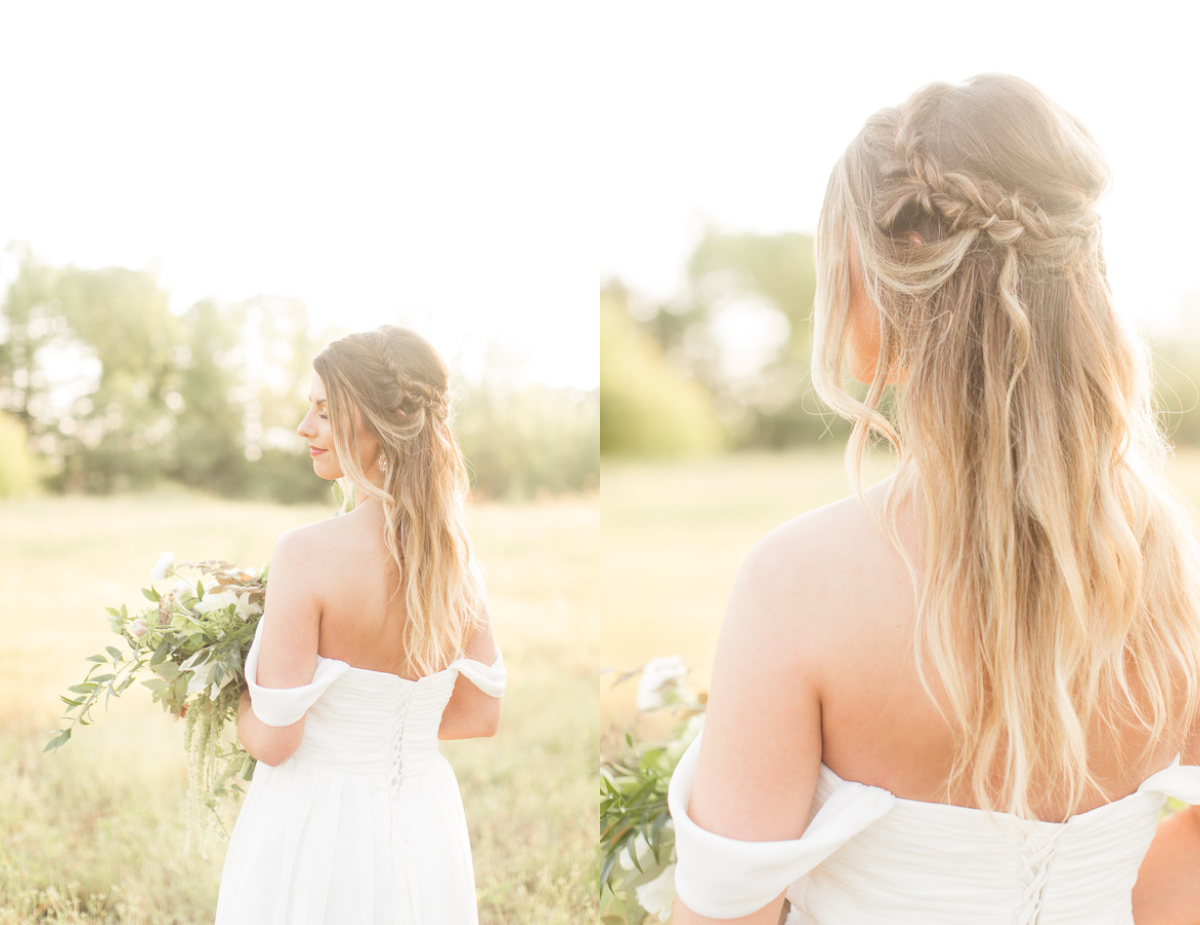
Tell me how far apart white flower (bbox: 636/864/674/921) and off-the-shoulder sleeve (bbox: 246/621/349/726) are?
681 millimetres

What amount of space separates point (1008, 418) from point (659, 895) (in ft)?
3.66

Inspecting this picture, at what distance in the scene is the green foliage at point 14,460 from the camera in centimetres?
387

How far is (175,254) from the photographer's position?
433 centimetres

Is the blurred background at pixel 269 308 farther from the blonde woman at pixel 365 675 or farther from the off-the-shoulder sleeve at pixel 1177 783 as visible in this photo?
the off-the-shoulder sleeve at pixel 1177 783

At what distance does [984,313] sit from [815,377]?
0.55 ft

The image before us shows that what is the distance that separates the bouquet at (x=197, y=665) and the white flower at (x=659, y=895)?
2.64ft

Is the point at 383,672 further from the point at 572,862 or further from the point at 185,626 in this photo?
the point at 572,862

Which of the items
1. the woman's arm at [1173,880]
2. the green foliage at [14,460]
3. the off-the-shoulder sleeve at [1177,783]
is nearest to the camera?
the off-the-shoulder sleeve at [1177,783]

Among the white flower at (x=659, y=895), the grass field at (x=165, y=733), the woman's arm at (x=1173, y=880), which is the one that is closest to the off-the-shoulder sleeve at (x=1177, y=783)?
the woman's arm at (x=1173, y=880)

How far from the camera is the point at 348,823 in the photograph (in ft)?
5.20

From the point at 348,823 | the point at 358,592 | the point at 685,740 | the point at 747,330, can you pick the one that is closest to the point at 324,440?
the point at 358,592

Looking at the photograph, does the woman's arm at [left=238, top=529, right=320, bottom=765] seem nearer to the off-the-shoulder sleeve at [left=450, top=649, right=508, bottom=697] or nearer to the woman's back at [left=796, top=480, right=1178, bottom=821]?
the off-the-shoulder sleeve at [left=450, top=649, right=508, bottom=697]

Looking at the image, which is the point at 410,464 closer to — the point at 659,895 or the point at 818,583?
the point at 659,895

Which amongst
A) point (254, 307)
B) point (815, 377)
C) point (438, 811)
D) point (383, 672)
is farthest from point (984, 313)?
point (254, 307)
